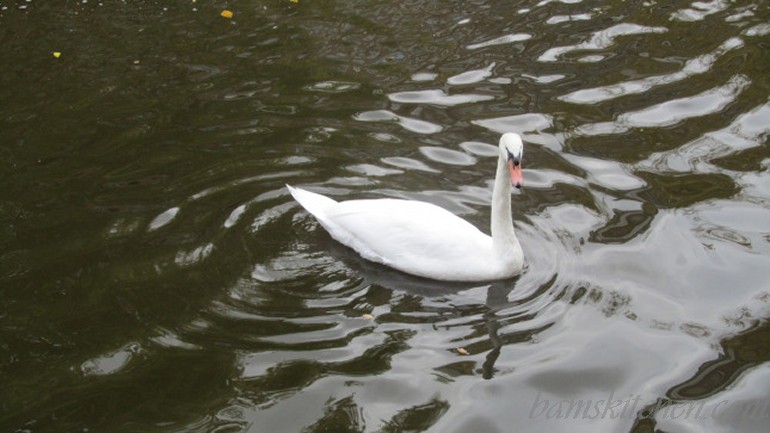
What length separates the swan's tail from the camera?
6.87 metres

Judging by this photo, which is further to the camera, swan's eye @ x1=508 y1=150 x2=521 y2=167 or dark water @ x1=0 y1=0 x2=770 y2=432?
swan's eye @ x1=508 y1=150 x2=521 y2=167

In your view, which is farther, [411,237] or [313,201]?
[313,201]

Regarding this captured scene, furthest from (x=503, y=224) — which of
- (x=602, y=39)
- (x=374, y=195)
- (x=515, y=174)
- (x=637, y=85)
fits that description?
(x=602, y=39)

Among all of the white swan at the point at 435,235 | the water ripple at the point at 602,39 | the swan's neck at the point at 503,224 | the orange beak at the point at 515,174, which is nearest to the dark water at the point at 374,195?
the water ripple at the point at 602,39

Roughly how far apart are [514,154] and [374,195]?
1.70 metres

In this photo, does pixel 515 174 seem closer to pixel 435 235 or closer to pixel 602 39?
pixel 435 235

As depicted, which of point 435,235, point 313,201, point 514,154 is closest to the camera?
point 514,154

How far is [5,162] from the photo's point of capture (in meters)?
7.89

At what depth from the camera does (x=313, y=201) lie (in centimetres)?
697

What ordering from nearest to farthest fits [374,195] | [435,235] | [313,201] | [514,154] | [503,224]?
[514,154] < [503,224] < [435,235] < [313,201] < [374,195]

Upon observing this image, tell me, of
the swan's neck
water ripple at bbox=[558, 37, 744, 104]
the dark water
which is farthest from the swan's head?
water ripple at bbox=[558, 37, 744, 104]

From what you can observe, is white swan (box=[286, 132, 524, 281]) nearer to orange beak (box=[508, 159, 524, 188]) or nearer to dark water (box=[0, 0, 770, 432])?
orange beak (box=[508, 159, 524, 188])

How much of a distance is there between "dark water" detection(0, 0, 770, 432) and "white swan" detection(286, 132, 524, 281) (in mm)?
143

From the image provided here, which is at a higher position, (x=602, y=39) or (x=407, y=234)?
(x=407, y=234)
